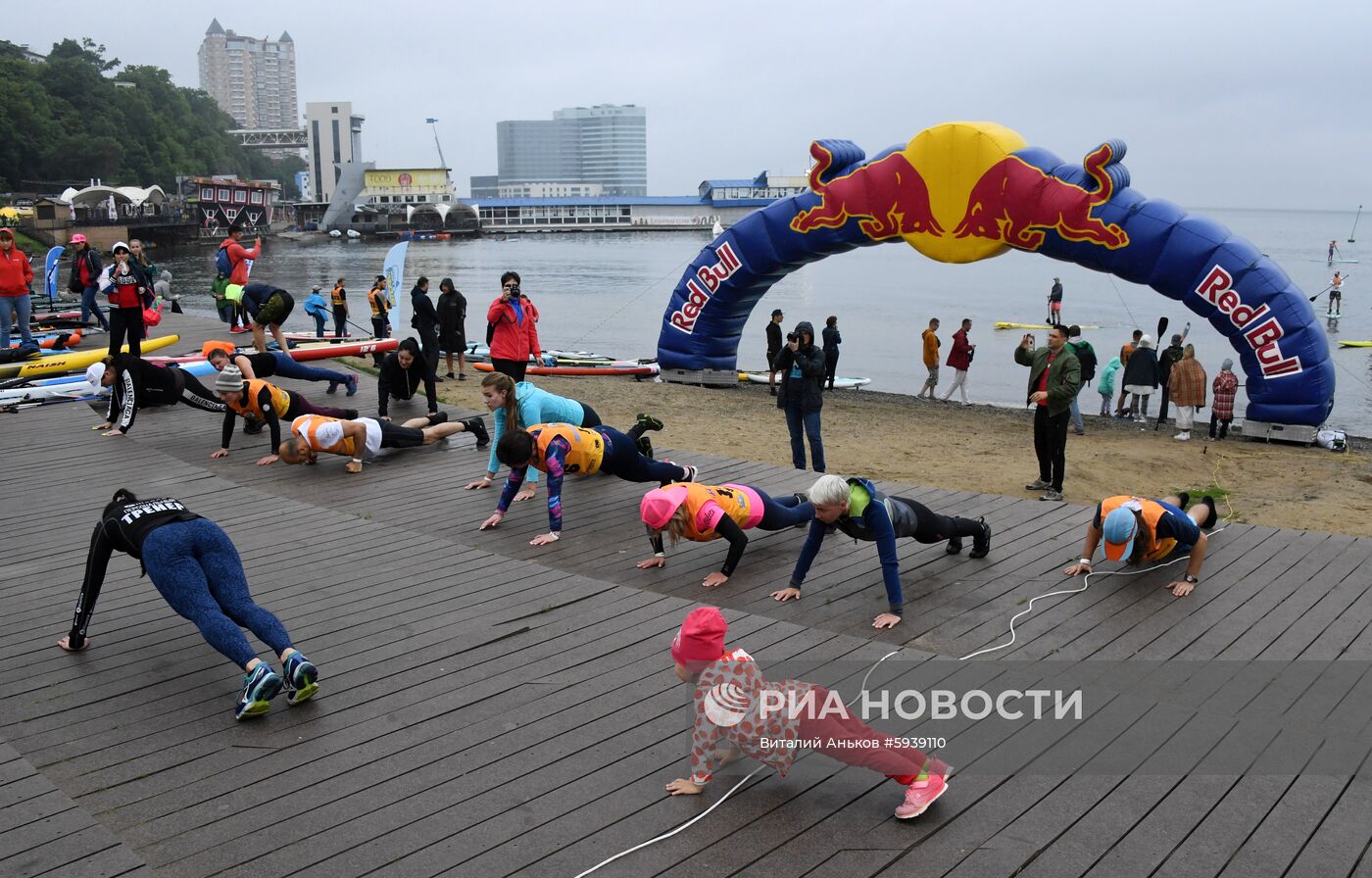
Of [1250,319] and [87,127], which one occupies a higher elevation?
[87,127]

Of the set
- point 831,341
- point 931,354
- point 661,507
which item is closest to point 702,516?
point 661,507

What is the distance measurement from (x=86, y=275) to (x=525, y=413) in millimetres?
13764

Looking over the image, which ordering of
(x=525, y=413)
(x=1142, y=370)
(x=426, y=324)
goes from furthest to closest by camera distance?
1. (x=1142, y=370)
2. (x=426, y=324)
3. (x=525, y=413)

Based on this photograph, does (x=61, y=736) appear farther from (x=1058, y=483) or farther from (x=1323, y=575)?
(x=1058, y=483)

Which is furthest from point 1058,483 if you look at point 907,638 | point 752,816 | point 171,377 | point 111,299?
point 111,299

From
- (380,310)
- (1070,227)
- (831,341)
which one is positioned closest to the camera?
(1070,227)

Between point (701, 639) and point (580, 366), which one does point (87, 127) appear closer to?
point (580, 366)

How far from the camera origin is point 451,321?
53.1 ft

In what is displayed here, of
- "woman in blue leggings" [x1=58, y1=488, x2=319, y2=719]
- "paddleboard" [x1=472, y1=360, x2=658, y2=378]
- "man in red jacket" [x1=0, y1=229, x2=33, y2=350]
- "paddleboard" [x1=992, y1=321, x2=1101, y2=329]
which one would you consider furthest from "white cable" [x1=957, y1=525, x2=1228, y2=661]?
"paddleboard" [x1=992, y1=321, x2=1101, y2=329]

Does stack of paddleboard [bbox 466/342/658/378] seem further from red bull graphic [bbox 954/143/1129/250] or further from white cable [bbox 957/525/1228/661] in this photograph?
white cable [bbox 957/525/1228/661]

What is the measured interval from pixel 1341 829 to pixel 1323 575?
3.36m

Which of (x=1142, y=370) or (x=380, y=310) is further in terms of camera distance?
(x=380, y=310)

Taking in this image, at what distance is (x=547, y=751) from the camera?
470cm

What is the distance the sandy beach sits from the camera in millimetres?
12438
